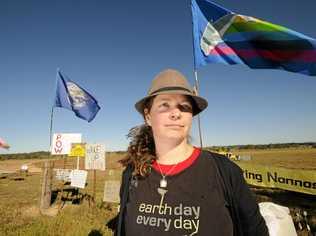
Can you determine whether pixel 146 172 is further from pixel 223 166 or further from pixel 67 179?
pixel 67 179

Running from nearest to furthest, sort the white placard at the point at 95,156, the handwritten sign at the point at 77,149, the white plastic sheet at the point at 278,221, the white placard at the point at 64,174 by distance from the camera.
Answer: the white plastic sheet at the point at 278,221, the white placard at the point at 95,156, the white placard at the point at 64,174, the handwritten sign at the point at 77,149

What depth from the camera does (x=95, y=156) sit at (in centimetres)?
1144


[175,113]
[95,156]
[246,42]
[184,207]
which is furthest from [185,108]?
[95,156]

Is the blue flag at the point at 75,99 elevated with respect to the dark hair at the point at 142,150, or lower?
elevated

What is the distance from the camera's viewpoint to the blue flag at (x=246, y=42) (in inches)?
234

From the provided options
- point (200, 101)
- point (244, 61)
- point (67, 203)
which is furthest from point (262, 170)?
point (200, 101)

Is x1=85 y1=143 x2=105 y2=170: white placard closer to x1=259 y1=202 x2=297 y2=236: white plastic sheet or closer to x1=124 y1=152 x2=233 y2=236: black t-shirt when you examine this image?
x1=259 y1=202 x2=297 y2=236: white plastic sheet

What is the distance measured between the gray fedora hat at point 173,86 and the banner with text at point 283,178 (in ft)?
24.3

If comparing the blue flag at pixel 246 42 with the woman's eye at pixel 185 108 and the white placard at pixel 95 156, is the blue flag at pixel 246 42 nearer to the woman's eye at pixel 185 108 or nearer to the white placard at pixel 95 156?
the woman's eye at pixel 185 108

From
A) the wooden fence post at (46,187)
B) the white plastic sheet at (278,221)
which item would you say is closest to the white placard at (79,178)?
the wooden fence post at (46,187)

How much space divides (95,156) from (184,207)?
9901mm

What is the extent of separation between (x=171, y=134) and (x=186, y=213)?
0.52 metres

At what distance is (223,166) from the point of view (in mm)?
1940

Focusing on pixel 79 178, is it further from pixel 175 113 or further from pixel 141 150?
pixel 175 113
